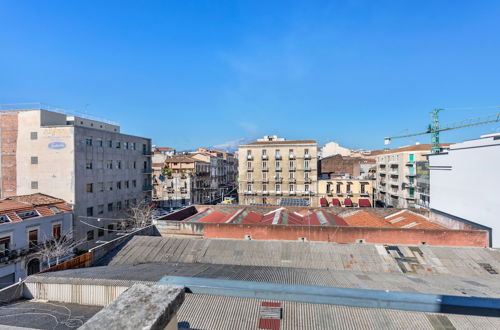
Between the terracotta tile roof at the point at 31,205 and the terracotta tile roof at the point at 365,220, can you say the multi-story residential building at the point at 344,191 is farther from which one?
the terracotta tile roof at the point at 31,205

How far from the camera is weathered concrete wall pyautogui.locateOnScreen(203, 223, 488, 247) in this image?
19.8 metres

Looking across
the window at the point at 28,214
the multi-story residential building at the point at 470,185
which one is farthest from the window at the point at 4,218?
the multi-story residential building at the point at 470,185

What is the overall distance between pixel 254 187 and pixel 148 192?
19.1 meters

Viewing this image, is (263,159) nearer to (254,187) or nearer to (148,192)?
(254,187)

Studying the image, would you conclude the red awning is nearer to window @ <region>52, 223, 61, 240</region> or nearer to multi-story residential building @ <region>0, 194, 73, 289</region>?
multi-story residential building @ <region>0, 194, 73, 289</region>

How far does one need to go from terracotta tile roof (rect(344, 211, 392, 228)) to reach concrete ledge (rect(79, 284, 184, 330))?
24.8 metres

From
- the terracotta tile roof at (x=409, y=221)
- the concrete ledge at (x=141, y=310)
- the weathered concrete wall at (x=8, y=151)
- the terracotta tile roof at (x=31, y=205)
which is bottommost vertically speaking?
the terracotta tile roof at (x=409, y=221)

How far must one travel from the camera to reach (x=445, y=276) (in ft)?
46.6

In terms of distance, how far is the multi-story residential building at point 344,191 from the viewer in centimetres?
4525

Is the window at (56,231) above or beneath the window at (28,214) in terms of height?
beneath

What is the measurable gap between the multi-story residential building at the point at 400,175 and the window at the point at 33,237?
49685 mm

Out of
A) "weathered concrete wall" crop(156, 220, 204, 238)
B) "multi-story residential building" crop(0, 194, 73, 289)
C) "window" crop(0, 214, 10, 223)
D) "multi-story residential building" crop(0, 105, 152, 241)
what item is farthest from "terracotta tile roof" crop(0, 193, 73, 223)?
"weathered concrete wall" crop(156, 220, 204, 238)

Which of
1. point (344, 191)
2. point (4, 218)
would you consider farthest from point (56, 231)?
point (344, 191)

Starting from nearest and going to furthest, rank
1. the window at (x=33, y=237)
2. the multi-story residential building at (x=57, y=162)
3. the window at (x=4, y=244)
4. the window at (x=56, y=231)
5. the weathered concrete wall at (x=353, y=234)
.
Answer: the window at (x=4, y=244), the weathered concrete wall at (x=353, y=234), the window at (x=33, y=237), the window at (x=56, y=231), the multi-story residential building at (x=57, y=162)
